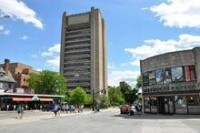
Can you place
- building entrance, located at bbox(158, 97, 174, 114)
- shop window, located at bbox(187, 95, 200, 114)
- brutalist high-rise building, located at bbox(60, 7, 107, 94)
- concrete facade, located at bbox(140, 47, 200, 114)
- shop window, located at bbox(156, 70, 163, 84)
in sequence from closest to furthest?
shop window, located at bbox(187, 95, 200, 114) → concrete facade, located at bbox(140, 47, 200, 114) → building entrance, located at bbox(158, 97, 174, 114) → shop window, located at bbox(156, 70, 163, 84) → brutalist high-rise building, located at bbox(60, 7, 107, 94)

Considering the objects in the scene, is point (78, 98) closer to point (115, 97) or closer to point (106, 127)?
point (115, 97)

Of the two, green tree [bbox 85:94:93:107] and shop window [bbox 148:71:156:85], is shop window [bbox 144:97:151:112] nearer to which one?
shop window [bbox 148:71:156:85]

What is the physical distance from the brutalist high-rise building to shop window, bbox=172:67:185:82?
343 feet

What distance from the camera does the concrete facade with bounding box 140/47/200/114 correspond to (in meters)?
45.4

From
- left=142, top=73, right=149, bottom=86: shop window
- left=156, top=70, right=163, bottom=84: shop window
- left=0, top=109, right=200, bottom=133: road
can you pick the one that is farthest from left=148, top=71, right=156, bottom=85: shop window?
left=0, top=109, right=200, bottom=133: road

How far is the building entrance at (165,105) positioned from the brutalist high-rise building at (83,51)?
335ft

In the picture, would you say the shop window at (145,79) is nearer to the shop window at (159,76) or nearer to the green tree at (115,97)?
the shop window at (159,76)

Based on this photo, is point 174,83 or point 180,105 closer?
point 180,105

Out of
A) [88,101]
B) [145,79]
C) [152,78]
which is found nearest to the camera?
[152,78]

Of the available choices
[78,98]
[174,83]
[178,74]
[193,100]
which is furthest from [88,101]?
[193,100]

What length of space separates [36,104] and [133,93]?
44.9 m

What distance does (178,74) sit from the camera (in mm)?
47531

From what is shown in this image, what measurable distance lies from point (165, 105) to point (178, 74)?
5.47m

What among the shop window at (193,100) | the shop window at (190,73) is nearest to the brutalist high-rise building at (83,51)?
the shop window at (190,73)
